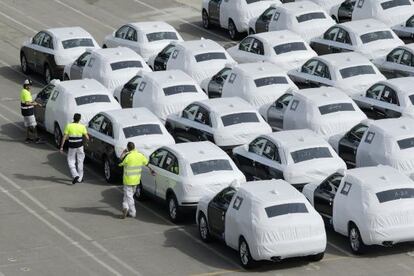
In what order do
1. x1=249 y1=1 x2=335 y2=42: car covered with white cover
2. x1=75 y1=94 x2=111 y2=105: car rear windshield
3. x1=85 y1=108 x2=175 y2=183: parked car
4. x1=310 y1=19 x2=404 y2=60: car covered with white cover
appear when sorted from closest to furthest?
x1=85 y1=108 x2=175 y2=183: parked car, x1=75 y1=94 x2=111 y2=105: car rear windshield, x1=310 y1=19 x2=404 y2=60: car covered with white cover, x1=249 y1=1 x2=335 y2=42: car covered with white cover

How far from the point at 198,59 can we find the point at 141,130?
25.6 feet

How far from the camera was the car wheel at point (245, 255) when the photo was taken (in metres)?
30.2

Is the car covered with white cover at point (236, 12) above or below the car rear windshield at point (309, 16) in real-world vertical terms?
below

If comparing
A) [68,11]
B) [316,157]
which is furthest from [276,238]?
[68,11]

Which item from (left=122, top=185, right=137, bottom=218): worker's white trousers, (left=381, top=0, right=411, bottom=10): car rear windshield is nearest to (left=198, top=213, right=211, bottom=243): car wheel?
(left=122, top=185, right=137, bottom=218): worker's white trousers

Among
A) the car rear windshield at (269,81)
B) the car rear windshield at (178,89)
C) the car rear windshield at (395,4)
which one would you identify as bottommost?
the car rear windshield at (178,89)

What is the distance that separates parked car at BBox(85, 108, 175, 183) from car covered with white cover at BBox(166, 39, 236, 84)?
629 centimetres

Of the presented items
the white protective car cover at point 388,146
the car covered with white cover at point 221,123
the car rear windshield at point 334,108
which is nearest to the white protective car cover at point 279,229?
the white protective car cover at point 388,146

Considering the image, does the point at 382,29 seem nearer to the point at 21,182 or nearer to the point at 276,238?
the point at 21,182

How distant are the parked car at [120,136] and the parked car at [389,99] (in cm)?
591

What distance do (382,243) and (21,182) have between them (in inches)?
386

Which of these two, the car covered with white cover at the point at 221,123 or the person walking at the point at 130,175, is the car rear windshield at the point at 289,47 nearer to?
the car covered with white cover at the point at 221,123

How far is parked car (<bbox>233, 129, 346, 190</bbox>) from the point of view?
33.8 meters

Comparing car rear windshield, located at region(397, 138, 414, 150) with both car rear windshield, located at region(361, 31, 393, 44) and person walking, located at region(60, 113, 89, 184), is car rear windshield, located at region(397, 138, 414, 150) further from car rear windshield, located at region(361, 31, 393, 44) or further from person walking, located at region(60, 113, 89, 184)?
car rear windshield, located at region(361, 31, 393, 44)
